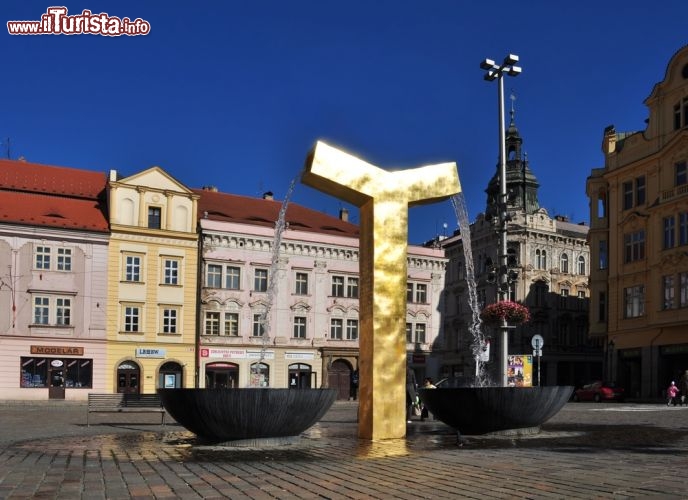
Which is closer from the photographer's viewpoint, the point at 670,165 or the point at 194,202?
the point at 670,165

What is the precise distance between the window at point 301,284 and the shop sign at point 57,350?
12.3 metres

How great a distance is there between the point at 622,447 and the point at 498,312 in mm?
8452

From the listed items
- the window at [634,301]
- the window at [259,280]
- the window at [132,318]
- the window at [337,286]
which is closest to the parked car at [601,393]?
the window at [634,301]

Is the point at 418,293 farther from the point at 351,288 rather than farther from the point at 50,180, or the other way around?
the point at 50,180

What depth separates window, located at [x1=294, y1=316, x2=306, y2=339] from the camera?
48125 millimetres

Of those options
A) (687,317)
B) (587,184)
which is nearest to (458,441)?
(687,317)

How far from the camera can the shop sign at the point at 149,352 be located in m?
44.0

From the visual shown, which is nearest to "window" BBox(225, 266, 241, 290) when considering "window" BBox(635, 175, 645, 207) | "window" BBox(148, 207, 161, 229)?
"window" BBox(148, 207, 161, 229)

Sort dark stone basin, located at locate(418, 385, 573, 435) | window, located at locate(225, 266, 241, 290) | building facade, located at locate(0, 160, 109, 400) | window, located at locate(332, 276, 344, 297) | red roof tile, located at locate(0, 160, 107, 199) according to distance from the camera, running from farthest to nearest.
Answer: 1. window, located at locate(332, 276, 344, 297)
2. window, located at locate(225, 266, 241, 290)
3. red roof tile, located at locate(0, 160, 107, 199)
4. building facade, located at locate(0, 160, 109, 400)
5. dark stone basin, located at locate(418, 385, 573, 435)

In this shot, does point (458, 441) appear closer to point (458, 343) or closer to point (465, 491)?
point (465, 491)

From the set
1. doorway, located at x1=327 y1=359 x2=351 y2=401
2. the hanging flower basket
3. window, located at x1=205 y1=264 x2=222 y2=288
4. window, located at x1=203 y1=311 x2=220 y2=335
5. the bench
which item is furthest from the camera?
doorway, located at x1=327 y1=359 x2=351 y2=401

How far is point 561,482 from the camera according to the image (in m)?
7.77

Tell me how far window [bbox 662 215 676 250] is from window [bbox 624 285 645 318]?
10.6 ft

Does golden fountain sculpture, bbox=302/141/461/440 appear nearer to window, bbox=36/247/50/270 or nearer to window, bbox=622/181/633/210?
window, bbox=36/247/50/270
